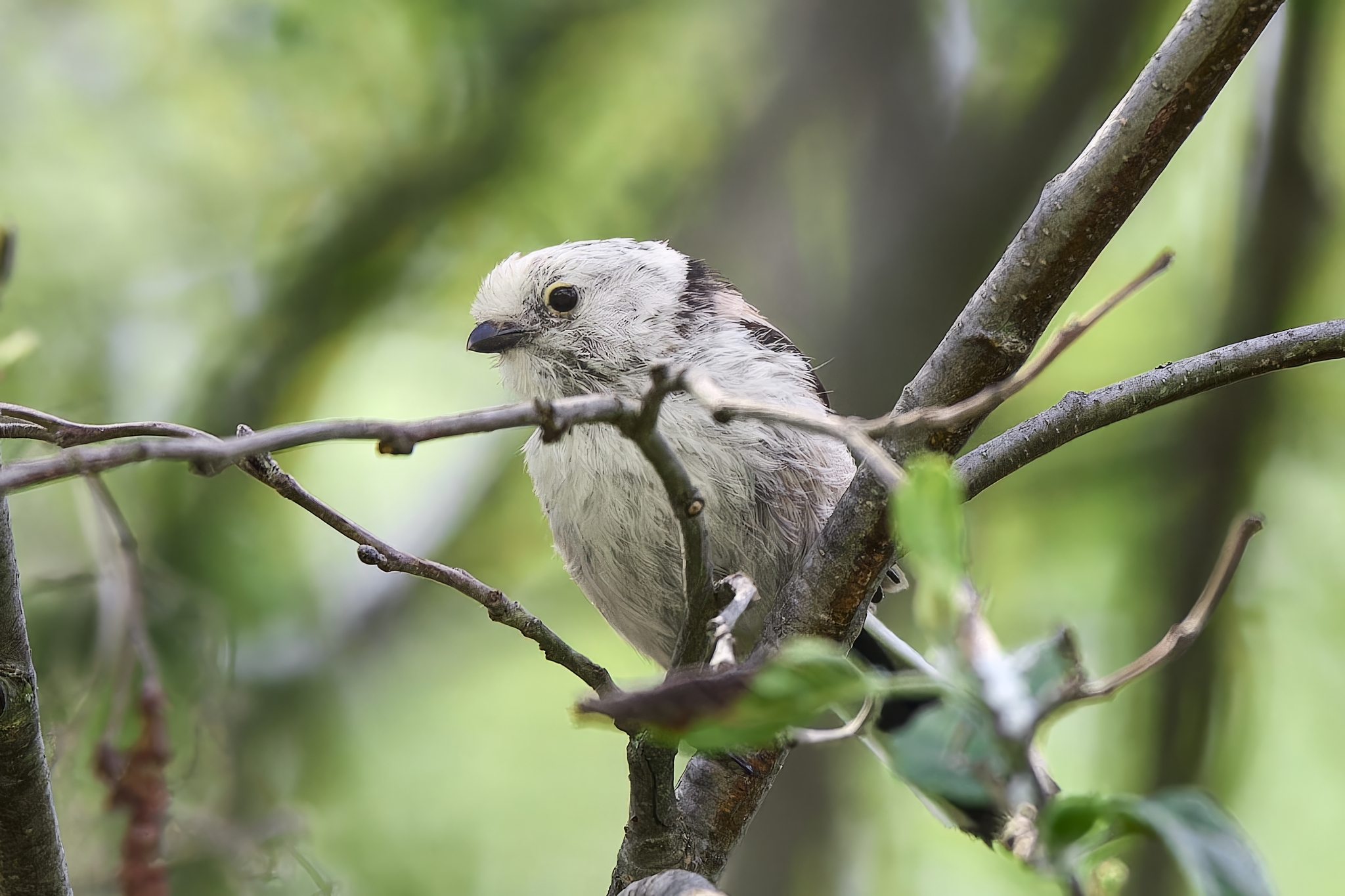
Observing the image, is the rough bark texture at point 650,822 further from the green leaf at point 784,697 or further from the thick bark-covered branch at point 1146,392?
the green leaf at point 784,697

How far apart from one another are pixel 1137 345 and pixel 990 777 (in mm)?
5521

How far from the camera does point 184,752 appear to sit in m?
3.64

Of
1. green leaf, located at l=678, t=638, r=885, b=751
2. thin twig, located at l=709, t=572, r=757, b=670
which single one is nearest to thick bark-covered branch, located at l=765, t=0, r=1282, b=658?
thin twig, located at l=709, t=572, r=757, b=670

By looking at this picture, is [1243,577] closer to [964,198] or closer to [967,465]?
[964,198]

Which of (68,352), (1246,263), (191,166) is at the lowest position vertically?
(68,352)

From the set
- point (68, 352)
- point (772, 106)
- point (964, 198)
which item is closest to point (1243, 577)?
point (964, 198)

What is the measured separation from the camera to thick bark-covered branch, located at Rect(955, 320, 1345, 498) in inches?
85.2

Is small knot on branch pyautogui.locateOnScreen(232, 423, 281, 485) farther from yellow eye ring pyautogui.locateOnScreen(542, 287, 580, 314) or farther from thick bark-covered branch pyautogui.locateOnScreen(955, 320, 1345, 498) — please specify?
yellow eye ring pyautogui.locateOnScreen(542, 287, 580, 314)

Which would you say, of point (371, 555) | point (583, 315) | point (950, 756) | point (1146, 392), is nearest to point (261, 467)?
point (371, 555)

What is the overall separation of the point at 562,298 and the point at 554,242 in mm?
2591

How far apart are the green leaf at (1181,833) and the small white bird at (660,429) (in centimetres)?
197

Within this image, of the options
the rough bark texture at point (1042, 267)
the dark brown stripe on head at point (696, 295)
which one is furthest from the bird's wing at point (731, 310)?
the rough bark texture at point (1042, 267)

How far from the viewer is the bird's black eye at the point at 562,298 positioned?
3703 mm

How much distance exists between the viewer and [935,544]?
3.34 ft
